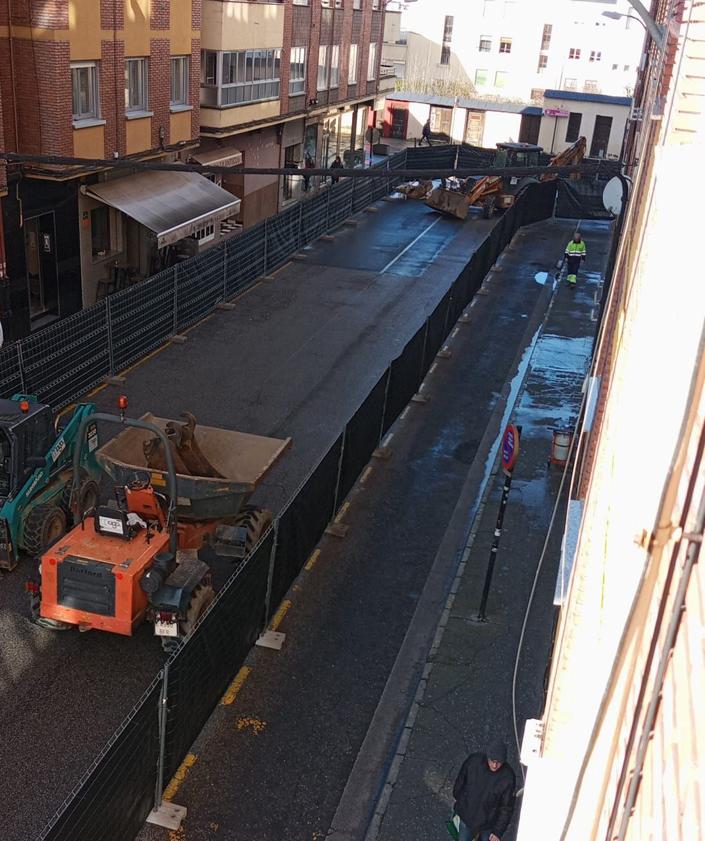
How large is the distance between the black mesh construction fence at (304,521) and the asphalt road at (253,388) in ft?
4.99

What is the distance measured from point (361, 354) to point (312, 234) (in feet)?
36.5

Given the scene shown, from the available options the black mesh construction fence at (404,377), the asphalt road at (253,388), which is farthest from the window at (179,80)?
the black mesh construction fence at (404,377)

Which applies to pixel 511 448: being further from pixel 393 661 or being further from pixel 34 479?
pixel 34 479

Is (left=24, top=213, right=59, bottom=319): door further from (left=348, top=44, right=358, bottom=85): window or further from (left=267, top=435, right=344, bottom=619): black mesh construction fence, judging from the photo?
(left=348, top=44, right=358, bottom=85): window

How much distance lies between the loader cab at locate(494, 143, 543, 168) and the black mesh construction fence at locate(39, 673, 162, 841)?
1651 inches

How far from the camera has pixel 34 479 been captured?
1201 centimetres

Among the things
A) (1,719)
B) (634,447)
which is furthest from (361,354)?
(634,447)

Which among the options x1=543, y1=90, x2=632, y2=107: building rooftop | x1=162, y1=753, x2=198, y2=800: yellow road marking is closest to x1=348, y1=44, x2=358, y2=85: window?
x1=543, y1=90, x2=632, y2=107: building rooftop

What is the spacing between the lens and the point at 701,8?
5.86 metres

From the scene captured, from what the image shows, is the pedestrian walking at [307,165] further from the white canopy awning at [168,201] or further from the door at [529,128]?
the door at [529,128]

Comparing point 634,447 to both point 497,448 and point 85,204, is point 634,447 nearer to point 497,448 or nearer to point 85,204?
point 497,448

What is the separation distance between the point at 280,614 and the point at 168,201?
16753 millimetres

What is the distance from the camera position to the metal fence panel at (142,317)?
19.0 metres

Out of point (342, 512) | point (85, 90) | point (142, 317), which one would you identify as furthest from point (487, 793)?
point (85, 90)
